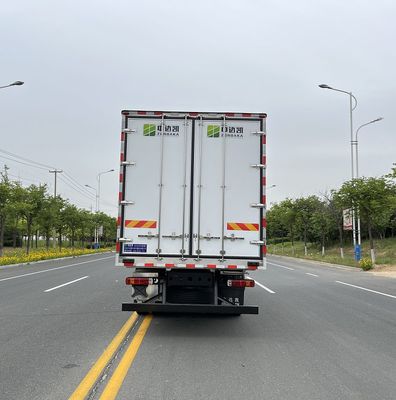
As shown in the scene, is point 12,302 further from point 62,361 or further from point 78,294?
point 62,361

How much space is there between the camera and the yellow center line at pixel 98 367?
15.8 ft

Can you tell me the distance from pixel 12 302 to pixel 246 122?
294 inches

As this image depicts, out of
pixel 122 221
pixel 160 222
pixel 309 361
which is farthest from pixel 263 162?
A: pixel 309 361

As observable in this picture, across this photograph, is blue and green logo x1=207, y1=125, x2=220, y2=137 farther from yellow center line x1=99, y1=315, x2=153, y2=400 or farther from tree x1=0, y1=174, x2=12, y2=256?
tree x1=0, y1=174, x2=12, y2=256

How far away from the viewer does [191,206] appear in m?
7.76

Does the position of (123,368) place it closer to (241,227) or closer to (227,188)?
(241,227)

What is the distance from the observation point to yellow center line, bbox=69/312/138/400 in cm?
482

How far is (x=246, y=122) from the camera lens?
7945 millimetres

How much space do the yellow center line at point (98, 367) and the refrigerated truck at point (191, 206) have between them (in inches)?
21.5

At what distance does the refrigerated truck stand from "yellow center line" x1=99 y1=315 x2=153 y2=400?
1.69 ft

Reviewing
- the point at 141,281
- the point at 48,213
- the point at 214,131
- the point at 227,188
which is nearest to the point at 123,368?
the point at 141,281

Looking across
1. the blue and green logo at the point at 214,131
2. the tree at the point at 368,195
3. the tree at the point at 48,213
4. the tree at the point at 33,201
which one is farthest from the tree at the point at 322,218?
the blue and green logo at the point at 214,131

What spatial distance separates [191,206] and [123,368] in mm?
2957

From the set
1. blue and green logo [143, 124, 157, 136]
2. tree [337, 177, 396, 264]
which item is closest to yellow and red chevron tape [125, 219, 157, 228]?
blue and green logo [143, 124, 157, 136]
